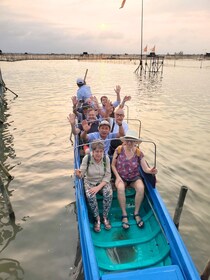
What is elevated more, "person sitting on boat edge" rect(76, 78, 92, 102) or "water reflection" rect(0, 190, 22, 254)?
"person sitting on boat edge" rect(76, 78, 92, 102)

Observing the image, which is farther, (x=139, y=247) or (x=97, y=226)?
(x=97, y=226)

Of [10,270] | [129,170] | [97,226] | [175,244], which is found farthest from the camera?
[129,170]

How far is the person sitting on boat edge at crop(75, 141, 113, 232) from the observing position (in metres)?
5.50

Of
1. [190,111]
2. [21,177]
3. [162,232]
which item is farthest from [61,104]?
[162,232]

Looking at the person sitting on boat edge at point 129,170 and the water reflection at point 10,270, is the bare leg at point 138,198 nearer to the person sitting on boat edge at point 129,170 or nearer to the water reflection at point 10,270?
the person sitting on boat edge at point 129,170

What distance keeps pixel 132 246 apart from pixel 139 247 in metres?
0.13

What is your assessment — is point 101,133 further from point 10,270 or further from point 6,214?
point 10,270

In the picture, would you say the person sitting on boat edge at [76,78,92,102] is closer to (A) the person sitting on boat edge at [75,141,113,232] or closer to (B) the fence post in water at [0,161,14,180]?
(B) the fence post in water at [0,161,14,180]

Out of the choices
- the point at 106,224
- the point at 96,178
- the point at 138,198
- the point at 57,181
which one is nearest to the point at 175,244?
the point at 138,198

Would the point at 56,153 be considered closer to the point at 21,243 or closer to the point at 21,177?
the point at 21,177

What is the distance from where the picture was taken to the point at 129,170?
5.99 meters

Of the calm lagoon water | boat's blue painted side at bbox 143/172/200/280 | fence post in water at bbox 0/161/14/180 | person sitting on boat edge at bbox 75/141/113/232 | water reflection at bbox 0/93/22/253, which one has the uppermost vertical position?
person sitting on boat edge at bbox 75/141/113/232

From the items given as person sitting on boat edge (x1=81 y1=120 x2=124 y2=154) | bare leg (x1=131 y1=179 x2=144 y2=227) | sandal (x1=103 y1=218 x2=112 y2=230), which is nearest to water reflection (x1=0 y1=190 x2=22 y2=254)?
sandal (x1=103 y1=218 x2=112 y2=230)

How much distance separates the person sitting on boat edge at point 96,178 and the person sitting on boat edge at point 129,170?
28cm
